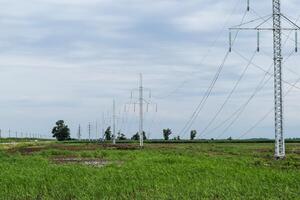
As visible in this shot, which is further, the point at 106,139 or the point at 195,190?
the point at 106,139

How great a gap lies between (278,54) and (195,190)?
85.5 ft

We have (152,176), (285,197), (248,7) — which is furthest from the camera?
(248,7)

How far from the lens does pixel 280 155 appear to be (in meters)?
41.5

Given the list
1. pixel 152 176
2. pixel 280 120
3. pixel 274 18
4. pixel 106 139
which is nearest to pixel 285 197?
pixel 152 176

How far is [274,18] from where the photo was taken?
141 ft

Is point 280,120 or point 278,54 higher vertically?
point 278,54

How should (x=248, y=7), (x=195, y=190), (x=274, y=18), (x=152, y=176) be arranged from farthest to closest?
(x=274, y=18)
(x=248, y=7)
(x=152, y=176)
(x=195, y=190)

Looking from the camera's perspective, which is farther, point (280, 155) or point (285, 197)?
point (280, 155)

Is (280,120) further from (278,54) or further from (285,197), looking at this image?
(285,197)

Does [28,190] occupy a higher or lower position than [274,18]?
lower

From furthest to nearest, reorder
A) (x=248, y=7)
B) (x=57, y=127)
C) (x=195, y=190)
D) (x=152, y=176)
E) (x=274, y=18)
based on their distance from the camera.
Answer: (x=57, y=127) → (x=274, y=18) → (x=248, y=7) → (x=152, y=176) → (x=195, y=190)

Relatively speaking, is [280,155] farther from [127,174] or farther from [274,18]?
[127,174]

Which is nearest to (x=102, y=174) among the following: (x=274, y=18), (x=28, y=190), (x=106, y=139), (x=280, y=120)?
(x=28, y=190)

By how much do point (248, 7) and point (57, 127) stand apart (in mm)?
128305
